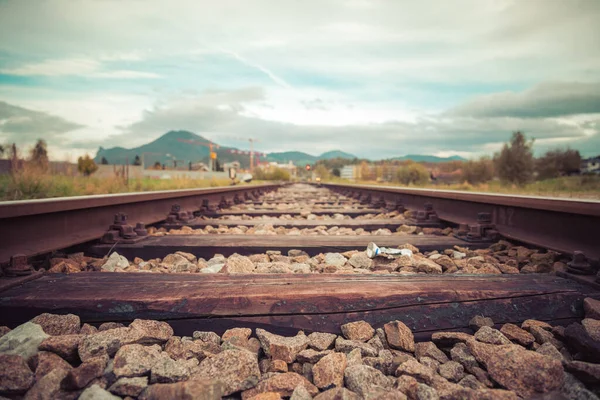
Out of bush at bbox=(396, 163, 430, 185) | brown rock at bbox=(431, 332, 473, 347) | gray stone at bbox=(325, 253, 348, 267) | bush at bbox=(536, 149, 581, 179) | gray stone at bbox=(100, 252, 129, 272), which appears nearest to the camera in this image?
brown rock at bbox=(431, 332, 473, 347)

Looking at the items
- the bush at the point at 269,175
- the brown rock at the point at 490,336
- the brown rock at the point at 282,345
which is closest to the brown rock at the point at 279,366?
the brown rock at the point at 282,345

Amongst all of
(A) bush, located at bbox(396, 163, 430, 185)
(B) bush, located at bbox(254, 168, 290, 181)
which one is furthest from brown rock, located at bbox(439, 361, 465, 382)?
(A) bush, located at bbox(396, 163, 430, 185)

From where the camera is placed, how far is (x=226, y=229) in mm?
3633

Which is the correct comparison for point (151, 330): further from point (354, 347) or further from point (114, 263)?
point (114, 263)

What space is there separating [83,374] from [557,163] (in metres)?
52.1

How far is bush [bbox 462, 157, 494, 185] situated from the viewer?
122 feet

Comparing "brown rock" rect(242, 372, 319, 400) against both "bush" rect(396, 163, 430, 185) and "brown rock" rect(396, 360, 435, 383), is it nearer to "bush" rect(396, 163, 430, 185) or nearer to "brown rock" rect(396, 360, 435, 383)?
"brown rock" rect(396, 360, 435, 383)

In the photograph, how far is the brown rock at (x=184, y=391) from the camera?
900 mm

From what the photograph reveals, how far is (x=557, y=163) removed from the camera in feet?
137

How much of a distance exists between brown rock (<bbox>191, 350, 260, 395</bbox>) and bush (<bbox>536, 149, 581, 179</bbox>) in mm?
46104

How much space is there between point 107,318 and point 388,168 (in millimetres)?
59329

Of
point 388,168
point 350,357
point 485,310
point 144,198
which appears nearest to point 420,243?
point 485,310

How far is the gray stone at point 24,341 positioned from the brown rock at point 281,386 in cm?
72

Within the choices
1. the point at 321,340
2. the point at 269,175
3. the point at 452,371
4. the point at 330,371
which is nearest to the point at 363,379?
the point at 330,371
